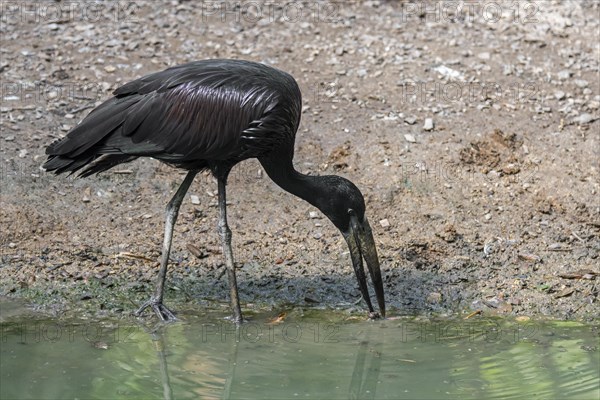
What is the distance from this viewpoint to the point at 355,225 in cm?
755

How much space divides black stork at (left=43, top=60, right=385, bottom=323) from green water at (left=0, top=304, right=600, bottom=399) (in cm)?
49

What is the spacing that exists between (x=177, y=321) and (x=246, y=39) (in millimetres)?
4700

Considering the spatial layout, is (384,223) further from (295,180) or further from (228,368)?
(228,368)

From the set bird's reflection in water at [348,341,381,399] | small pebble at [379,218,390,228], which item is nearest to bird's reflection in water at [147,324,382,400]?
bird's reflection in water at [348,341,381,399]

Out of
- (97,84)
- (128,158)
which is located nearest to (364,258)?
(128,158)

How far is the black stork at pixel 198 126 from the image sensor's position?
7.20 m

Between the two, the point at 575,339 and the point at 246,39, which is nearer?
the point at 575,339

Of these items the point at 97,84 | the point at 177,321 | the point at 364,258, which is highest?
the point at 97,84

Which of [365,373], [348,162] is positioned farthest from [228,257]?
[348,162]

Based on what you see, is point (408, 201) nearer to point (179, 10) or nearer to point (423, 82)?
point (423, 82)

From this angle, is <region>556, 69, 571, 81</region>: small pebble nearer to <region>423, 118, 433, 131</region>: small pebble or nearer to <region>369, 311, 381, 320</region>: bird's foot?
<region>423, 118, 433, 131</region>: small pebble

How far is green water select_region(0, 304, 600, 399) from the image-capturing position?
6258mm

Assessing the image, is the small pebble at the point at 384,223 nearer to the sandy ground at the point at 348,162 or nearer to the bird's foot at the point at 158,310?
the sandy ground at the point at 348,162

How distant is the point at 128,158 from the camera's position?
7.29m
